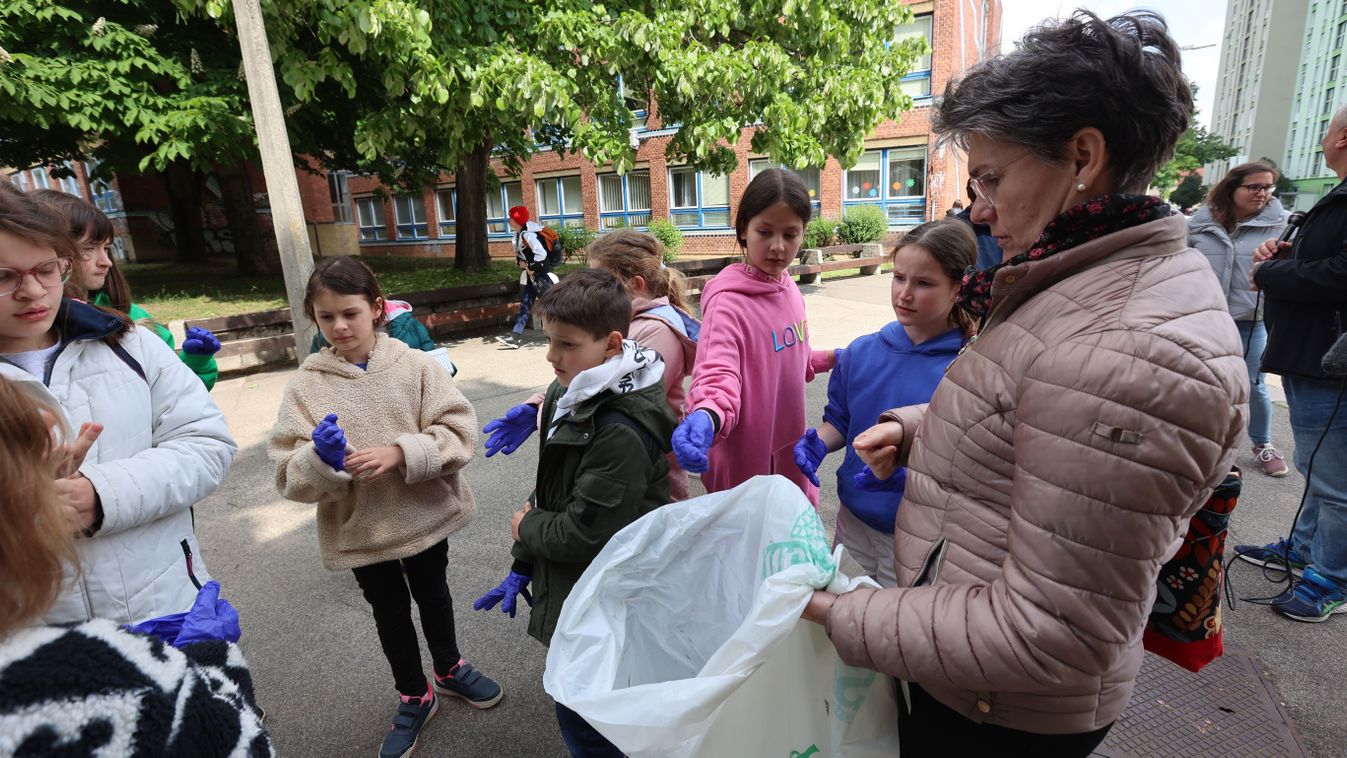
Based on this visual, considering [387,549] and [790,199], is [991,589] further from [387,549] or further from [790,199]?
[387,549]

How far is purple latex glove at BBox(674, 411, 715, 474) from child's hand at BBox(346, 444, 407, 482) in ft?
2.89

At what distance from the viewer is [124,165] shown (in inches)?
372

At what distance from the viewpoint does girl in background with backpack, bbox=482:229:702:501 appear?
223cm

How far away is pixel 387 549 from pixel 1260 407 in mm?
5170

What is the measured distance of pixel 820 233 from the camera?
17688 mm

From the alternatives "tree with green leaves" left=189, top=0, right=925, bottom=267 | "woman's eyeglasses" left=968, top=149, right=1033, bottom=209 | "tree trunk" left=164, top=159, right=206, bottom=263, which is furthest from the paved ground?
"tree trunk" left=164, top=159, right=206, bottom=263

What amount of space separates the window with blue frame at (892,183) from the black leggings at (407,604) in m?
18.6

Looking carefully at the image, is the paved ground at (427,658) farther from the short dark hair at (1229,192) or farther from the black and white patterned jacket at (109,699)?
the short dark hair at (1229,192)

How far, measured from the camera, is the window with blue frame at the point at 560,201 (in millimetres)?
24078

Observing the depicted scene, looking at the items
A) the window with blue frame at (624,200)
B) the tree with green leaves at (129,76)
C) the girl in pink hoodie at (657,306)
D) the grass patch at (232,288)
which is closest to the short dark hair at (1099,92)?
the girl in pink hoodie at (657,306)

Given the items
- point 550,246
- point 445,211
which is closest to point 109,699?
point 550,246

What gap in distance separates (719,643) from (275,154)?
527 centimetres

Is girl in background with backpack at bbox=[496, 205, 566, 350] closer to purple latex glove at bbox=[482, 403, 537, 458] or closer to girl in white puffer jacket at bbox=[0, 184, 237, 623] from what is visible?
purple latex glove at bbox=[482, 403, 537, 458]

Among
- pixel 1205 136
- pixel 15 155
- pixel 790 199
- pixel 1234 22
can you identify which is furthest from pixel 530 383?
pixel 1234 22
